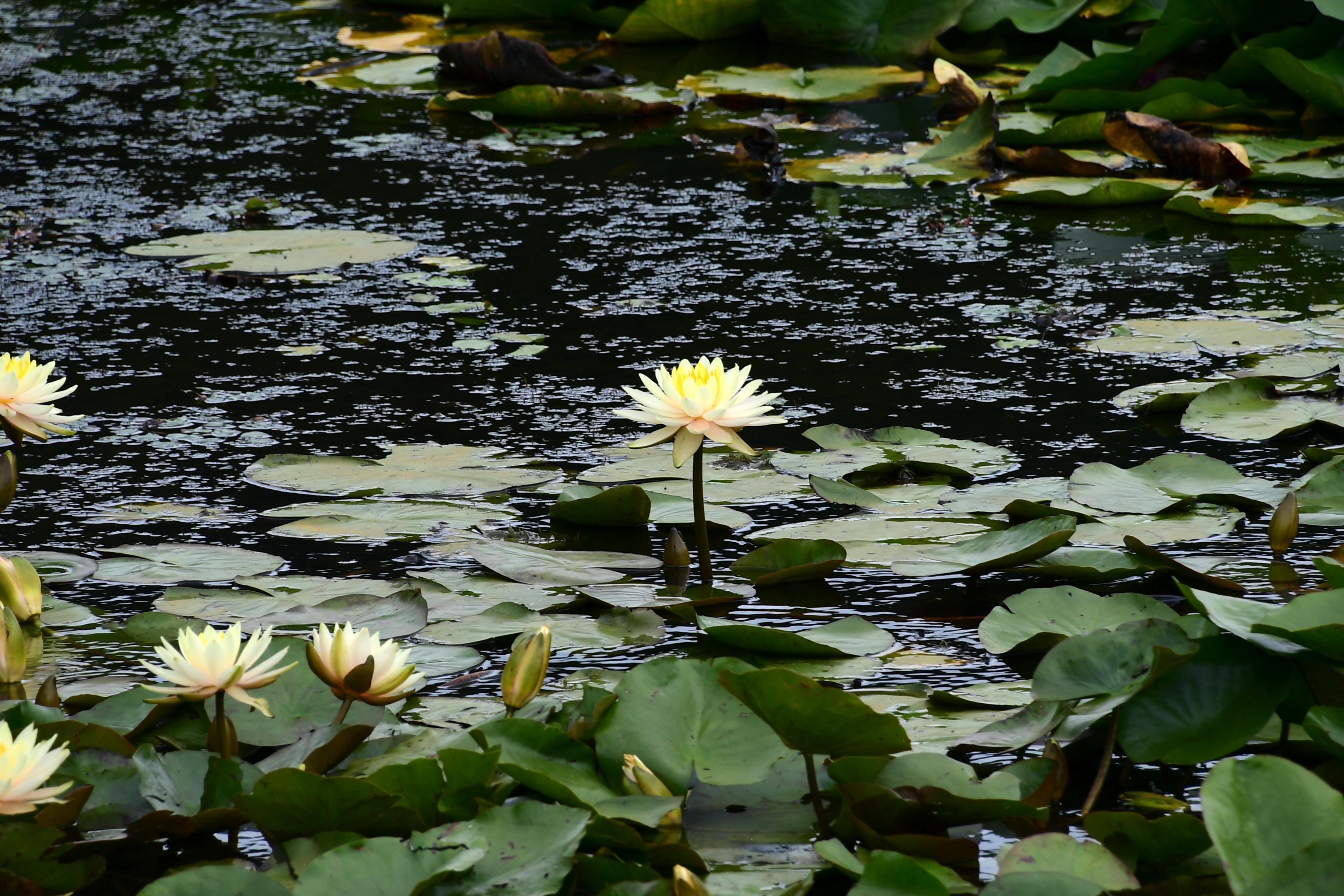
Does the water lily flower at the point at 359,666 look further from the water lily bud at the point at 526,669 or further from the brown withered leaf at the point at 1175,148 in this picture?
the brown withered leaf at the point at 1175,148

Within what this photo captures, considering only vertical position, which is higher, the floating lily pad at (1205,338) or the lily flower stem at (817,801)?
the floating lily pad at (1205,338)

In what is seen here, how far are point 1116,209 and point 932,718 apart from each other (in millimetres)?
2246

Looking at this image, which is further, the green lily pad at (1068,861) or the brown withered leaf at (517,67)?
the brown withered leaf at (517,67)

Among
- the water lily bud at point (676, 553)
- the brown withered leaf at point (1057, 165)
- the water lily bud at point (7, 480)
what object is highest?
the brown withered leaf at point (1057, 165)

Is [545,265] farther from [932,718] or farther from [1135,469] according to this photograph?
[932,718]

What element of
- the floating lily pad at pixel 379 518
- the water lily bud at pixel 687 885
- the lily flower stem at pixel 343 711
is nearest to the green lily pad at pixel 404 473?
the floating lily pad at pixel 379 518

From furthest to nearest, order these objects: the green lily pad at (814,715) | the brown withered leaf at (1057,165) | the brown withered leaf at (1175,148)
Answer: the brown withered leaf at (1057,165)
the brown withered leaf at (1175,148)
the green lily pad at (814,715)

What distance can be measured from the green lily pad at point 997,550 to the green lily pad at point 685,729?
432 mm

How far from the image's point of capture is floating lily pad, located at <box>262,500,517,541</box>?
164 centimetres

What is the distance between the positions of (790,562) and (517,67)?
3306mm

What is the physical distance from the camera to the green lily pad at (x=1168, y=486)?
161 centimetres

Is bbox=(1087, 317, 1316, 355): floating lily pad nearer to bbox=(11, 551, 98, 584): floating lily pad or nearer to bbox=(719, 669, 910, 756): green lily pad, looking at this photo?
bbox=(719, 669, 910, 756): green lily pad

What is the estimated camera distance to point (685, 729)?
3.56 ft

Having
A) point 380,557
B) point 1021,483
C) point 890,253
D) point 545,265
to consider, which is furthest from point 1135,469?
point 545,265
